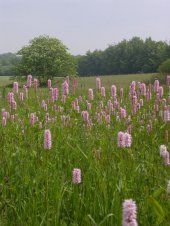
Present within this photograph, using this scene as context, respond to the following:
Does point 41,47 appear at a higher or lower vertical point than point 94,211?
higher

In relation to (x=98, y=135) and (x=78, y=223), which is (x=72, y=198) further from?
(x=98, y=135)

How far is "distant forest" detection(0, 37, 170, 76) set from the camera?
80.6 metres

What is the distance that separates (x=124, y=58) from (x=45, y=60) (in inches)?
1664

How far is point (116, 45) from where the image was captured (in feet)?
311

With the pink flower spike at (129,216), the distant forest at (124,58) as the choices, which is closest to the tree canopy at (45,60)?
the distant forest at (124,58)

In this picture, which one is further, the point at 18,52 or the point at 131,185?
the point at 18,52

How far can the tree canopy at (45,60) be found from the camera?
4809 centimetres

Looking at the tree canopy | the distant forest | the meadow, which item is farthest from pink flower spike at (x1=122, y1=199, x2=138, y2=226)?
the distant forest

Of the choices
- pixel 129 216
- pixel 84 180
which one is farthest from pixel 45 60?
pixel 129 216

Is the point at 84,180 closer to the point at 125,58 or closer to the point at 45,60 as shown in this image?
the point at 45,60

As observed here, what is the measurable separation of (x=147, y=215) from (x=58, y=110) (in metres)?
3.54

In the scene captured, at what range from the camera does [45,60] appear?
48.5 metres

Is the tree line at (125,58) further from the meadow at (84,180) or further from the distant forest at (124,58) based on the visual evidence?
the meadow at (84,180)

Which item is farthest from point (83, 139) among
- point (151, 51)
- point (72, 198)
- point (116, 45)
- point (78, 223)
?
point (116, 45)
